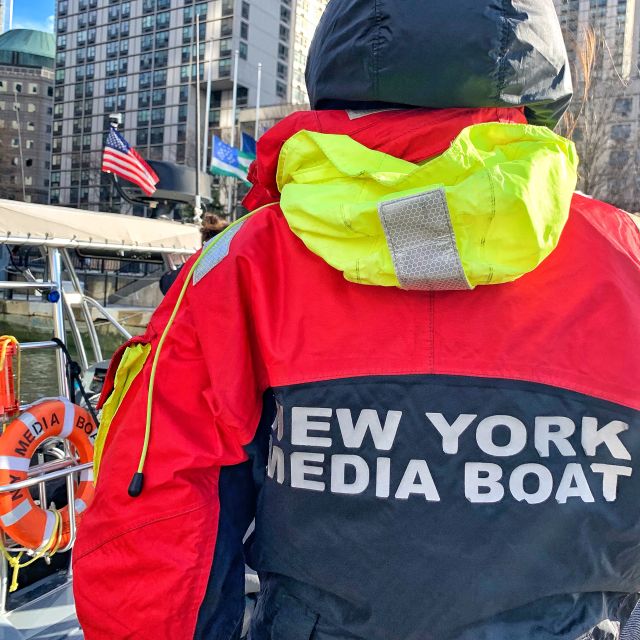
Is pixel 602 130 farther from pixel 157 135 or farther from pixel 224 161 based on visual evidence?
pixel 157 135

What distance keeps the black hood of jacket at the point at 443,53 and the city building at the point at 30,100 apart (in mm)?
86781

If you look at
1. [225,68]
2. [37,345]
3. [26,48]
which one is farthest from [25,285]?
[26,48]

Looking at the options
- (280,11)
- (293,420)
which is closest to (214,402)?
(293,420)

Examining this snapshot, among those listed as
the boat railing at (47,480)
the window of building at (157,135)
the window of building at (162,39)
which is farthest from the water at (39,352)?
the window of building at (162,39)

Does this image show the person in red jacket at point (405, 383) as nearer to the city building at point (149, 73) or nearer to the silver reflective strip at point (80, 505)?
the silver reflective strip at point (80, 505)

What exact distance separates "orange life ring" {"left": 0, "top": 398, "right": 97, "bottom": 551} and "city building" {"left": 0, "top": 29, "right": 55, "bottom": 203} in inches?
3309

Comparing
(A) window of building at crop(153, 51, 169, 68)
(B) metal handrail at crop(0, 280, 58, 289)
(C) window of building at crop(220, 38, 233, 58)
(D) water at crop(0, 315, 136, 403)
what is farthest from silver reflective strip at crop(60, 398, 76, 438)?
(A) window of building at crop(153, 51, 169, 68)

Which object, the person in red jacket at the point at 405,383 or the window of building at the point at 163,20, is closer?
the person in red jacket at the point at 405,383

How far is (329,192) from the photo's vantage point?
3.63 feet

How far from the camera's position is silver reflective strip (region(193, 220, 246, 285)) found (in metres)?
1.17

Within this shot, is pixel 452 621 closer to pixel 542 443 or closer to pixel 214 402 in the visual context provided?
pixel 542 443

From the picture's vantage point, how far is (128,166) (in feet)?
35.9

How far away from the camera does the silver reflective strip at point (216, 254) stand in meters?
1.17

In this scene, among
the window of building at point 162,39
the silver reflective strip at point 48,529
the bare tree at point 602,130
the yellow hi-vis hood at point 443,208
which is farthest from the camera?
the window of building at point 162,39
